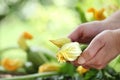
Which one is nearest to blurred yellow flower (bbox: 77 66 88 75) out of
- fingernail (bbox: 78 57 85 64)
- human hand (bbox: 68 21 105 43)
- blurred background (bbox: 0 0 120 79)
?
human hand (bbox: 68 21 105 43)

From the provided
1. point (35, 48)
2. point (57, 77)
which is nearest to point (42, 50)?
point (35, 48)

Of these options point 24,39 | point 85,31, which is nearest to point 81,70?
point 85,31

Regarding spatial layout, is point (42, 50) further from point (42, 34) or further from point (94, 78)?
point (42, 34)

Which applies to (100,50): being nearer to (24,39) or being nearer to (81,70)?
(81,70)

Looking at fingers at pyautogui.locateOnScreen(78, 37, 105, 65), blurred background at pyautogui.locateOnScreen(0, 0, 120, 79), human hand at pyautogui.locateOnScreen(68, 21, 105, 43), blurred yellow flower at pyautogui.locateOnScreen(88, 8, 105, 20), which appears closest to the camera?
fingers at pyautogui.locateOnScreen(78, 37, 105, 65)

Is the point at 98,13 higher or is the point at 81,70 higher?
the point at 98,13

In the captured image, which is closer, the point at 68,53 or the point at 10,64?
the point at 68,53

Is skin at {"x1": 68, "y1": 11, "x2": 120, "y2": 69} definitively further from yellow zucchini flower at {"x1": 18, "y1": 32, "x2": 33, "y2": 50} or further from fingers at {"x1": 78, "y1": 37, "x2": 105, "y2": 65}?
yellow zucchini flower at {"x1": 18, "y1": 32, "x2": 33, "y2": 50}

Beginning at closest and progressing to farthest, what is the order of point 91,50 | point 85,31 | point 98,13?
1. point 91,50
2. point 85,31
3. point 98,13
